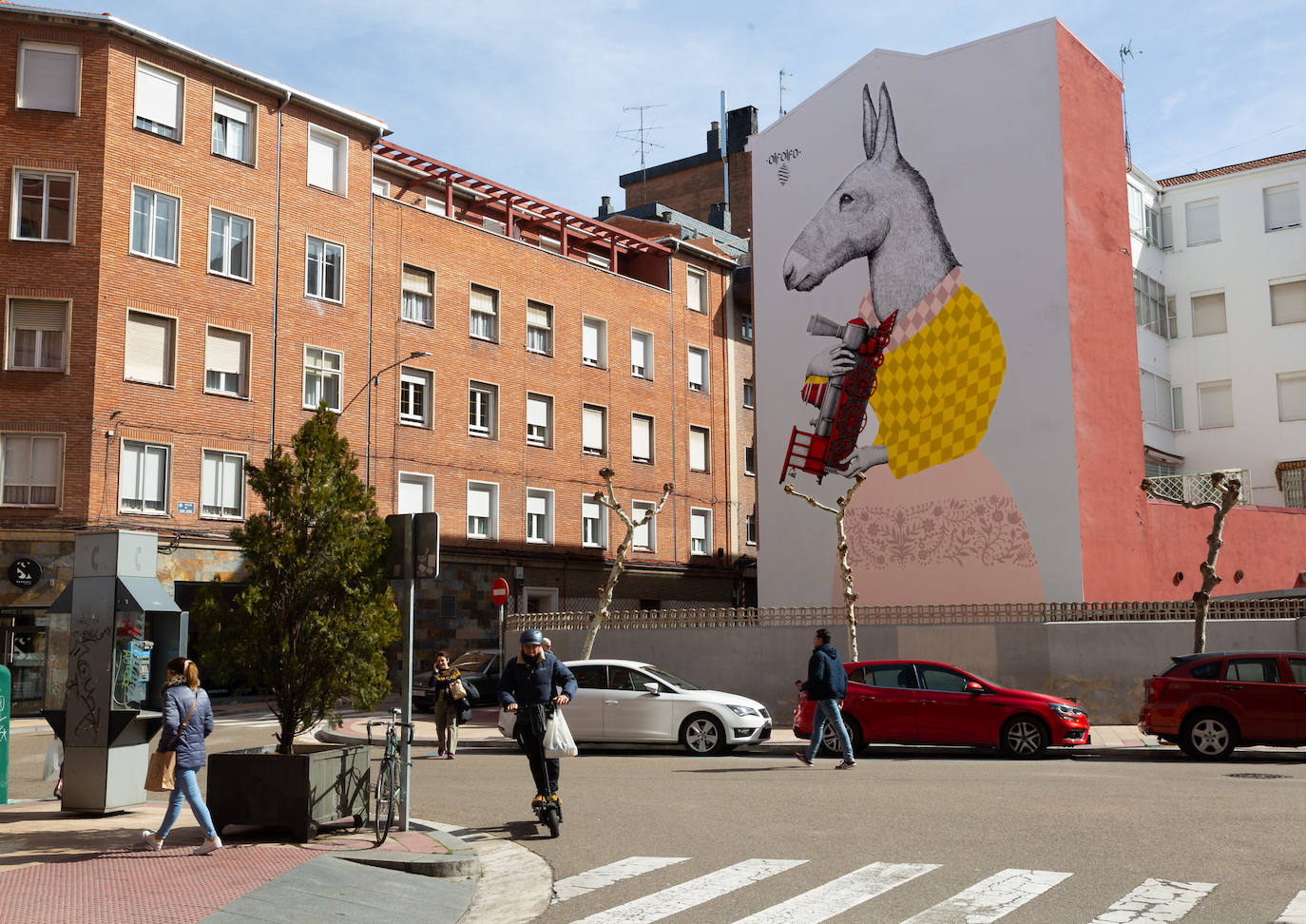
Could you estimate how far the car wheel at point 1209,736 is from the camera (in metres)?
16.9

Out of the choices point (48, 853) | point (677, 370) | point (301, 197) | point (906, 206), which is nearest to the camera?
point (48, 853)

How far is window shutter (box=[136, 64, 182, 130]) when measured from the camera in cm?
3053

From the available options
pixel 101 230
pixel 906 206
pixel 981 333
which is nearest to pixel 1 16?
pixel 101 230

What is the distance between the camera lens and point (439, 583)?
3575 centimetres

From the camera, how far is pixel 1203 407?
36938 millimetres

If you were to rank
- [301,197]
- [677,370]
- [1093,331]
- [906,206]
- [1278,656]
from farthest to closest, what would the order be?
[677,370] → [301,197] → [906,206] → [1093,331] → [1278,656]

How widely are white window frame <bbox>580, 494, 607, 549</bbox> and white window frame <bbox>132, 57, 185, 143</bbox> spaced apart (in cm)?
1635

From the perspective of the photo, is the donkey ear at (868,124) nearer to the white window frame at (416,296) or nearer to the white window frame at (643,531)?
the white window frame at (416,296)

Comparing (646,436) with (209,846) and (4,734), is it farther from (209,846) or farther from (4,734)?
(209,846)

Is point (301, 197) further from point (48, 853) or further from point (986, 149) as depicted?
point (48, 853)

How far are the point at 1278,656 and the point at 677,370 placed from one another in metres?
29.6

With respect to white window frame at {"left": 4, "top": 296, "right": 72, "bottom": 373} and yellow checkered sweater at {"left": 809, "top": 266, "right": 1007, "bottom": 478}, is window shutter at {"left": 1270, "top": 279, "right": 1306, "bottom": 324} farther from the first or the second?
white window frame at {"left": 4, "top": 296, "right": 72, "bottom": 373}

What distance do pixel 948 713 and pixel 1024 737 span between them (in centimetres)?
109

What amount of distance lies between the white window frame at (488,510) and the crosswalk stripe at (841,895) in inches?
1136
